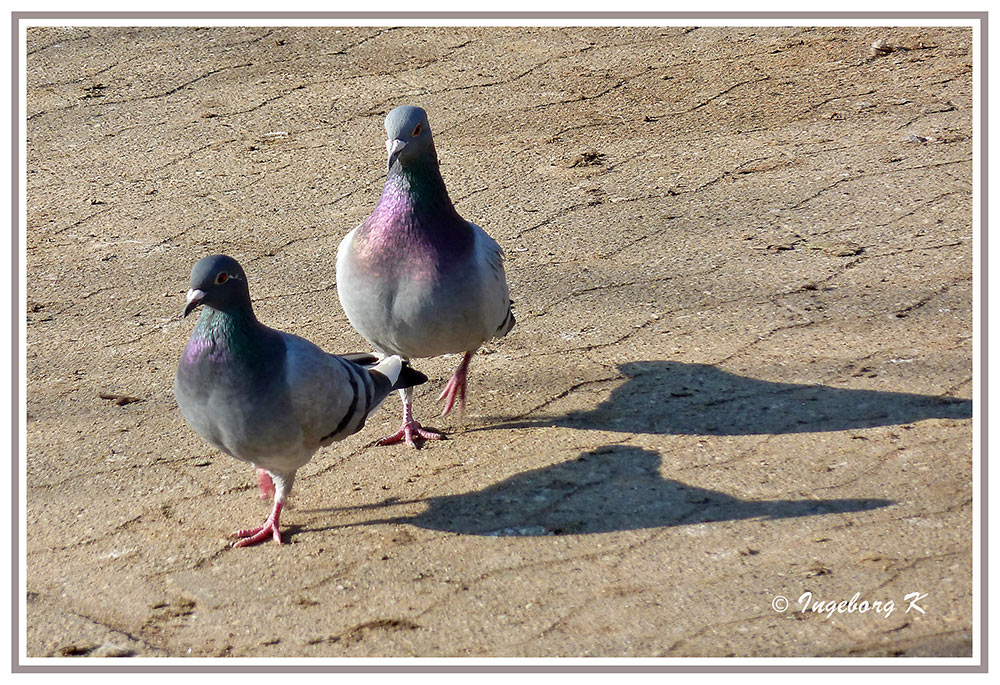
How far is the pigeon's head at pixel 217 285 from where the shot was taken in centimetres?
313

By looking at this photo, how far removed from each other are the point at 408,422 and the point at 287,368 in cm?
78

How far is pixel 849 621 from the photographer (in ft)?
9.56

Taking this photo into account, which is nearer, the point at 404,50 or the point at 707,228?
the point at 707,228

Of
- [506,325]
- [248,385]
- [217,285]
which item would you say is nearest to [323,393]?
[248,385]

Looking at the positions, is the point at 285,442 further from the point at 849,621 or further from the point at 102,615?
the point at 849,621

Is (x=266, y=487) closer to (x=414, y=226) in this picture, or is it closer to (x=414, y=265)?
(x=414, y=265)

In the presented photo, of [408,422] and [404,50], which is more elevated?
[404,50]

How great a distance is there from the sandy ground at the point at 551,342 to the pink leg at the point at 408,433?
70mm

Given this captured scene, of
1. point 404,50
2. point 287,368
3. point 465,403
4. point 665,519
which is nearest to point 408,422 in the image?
point 465,403

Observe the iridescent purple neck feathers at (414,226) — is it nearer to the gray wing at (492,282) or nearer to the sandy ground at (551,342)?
the gray wing at (492,282)

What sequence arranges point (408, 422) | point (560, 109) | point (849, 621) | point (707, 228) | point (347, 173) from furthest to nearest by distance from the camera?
point (560, 109) → point (347, 173) → point (707, 228) → point (408, 422) → point (849, 621)

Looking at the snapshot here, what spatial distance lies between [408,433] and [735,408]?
45.3 inches

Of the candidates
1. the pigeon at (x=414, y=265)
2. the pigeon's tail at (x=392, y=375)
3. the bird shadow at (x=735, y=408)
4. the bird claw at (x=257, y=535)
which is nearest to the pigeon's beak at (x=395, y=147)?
the pigeon at (x=414, y=265)

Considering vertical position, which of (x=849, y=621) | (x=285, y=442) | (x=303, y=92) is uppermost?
(x=303, y=92)
